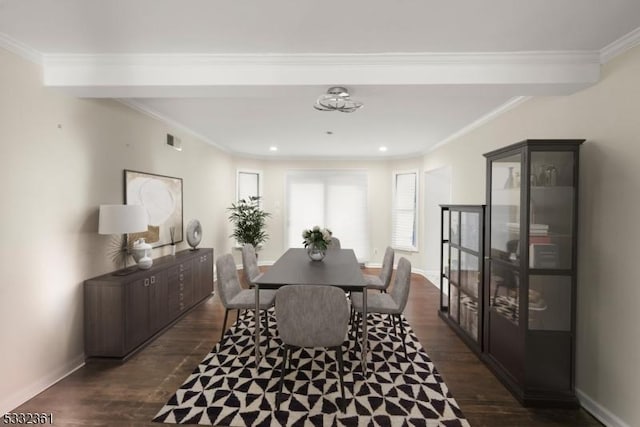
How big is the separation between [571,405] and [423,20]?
2.93 metres

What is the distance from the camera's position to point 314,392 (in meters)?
2.30

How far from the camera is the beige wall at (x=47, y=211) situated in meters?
2.07

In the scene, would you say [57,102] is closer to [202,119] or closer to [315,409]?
[202,119]

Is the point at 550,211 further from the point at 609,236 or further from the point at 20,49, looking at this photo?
the point at 20,49

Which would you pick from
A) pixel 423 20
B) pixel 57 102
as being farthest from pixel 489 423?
pixel 57 102

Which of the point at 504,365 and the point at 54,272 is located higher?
the point at 54,272

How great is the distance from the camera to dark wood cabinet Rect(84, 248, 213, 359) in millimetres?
2660

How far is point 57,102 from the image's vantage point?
2422mm

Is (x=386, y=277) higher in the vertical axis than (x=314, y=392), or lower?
higher

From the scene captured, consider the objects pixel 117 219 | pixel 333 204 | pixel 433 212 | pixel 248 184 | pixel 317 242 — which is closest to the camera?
pixel 117 219

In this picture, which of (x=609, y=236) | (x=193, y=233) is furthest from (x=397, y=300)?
(x=193, y=233)

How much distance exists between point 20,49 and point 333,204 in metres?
5.38

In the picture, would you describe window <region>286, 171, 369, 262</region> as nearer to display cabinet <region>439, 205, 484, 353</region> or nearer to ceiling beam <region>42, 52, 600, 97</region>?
display cabinet <region>439, 205, 484, 353</region>

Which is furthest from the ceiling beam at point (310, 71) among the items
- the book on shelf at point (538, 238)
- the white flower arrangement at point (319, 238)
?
the white flower arrangement at point (319, 238)
